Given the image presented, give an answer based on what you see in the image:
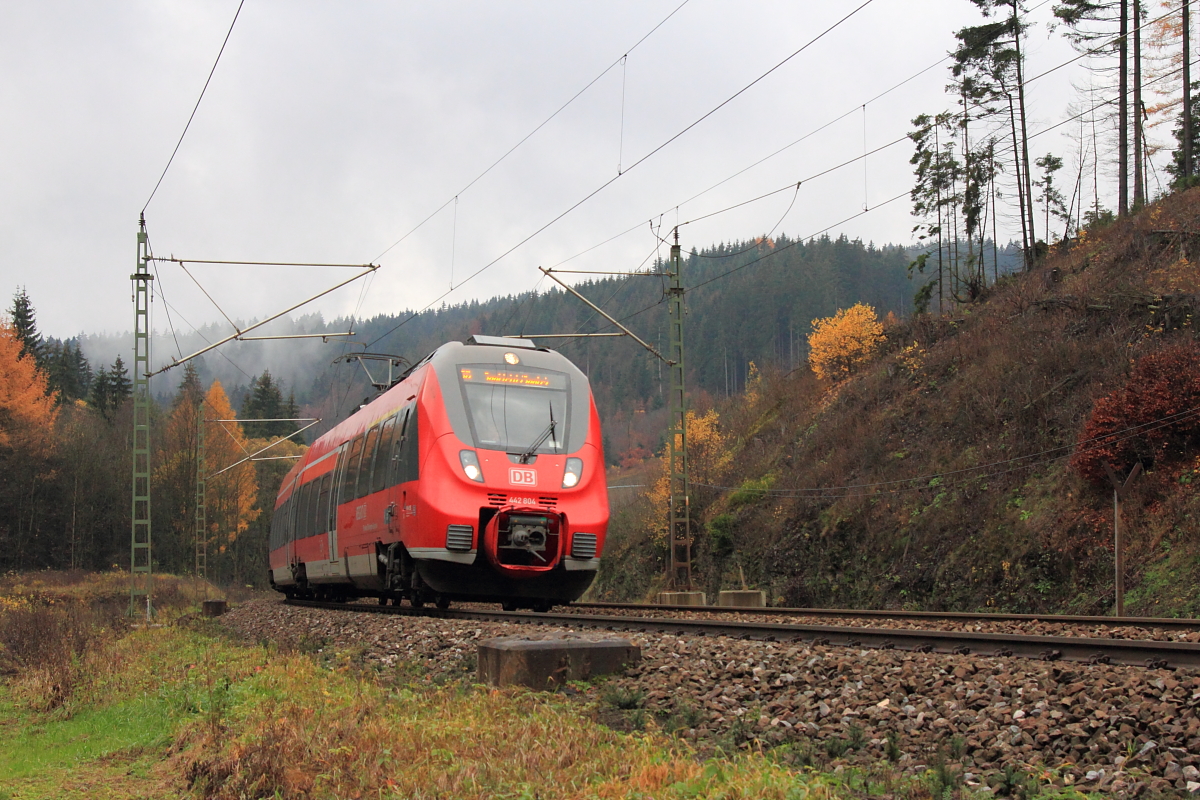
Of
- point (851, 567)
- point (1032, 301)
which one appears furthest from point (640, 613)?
point (1032, 301)

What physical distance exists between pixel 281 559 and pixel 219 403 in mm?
56998

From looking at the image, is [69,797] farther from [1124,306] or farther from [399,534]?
[1124,306]

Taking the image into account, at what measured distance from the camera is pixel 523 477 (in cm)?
1447

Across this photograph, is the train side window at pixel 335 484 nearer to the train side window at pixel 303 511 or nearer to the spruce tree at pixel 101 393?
the train side window at pixel 303 511

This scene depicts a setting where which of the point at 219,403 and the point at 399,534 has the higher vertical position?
the point at 219,403

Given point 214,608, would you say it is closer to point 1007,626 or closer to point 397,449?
point 397,449

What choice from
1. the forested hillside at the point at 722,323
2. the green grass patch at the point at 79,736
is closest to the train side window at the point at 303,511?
the green grass patch at the point at 79,736

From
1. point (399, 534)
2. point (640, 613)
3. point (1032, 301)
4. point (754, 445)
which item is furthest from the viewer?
point (754, 445)

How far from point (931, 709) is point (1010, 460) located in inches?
931

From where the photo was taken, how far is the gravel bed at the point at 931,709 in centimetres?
510

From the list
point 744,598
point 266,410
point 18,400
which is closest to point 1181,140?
point 744,598

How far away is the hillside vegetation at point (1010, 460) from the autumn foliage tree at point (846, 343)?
6.84ft

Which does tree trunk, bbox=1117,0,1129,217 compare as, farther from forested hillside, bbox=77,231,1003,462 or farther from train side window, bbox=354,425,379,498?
forested hillside, bbox=77,231,1003,462

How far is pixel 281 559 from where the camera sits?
95.7 feet
